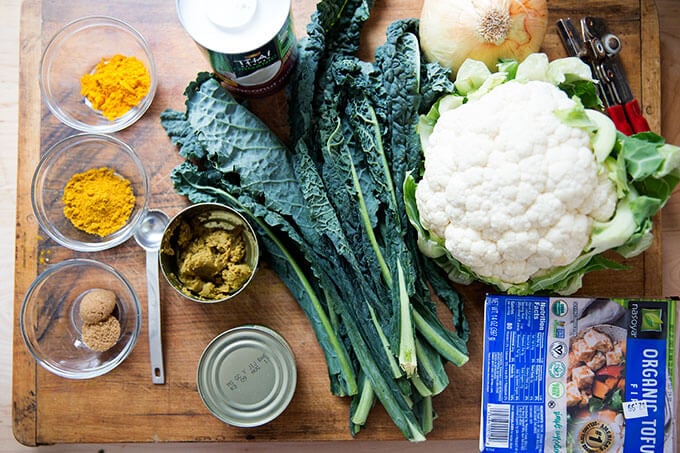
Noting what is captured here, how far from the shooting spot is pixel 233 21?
941 mm

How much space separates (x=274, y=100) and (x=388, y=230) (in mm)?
329

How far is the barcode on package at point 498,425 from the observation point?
1.07m

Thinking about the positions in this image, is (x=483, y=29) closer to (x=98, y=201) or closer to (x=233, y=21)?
(x=233, y=21)

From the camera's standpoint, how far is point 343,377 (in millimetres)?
1080

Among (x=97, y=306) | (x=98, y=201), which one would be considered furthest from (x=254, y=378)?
(x=98, y=201)

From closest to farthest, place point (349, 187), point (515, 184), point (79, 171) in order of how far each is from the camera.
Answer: point (515, 184)
point (349, 187)
point (79, 171)

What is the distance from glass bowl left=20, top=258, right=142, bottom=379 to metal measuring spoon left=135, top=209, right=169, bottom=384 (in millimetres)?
27

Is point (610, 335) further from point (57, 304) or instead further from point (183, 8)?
point (57, 304)

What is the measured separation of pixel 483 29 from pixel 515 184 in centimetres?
27

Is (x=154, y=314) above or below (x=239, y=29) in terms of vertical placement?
below

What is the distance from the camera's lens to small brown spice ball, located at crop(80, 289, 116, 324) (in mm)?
1106

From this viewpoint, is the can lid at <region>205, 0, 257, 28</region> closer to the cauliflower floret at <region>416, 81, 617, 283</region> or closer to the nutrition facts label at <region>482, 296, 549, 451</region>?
the cauliflower floret at <region>416, 81, 617, 283</region>

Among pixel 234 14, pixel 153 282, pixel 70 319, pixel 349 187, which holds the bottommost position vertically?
pixel 70 319

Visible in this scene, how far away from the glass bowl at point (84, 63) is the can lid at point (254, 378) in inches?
18.2
